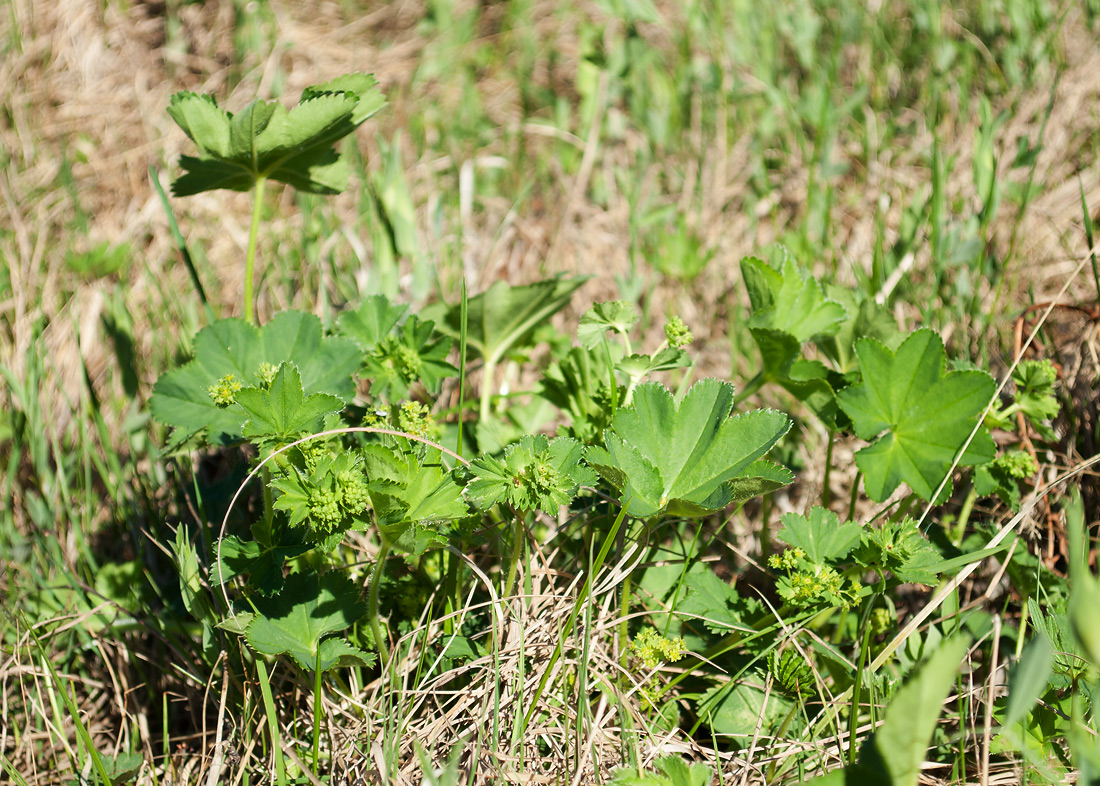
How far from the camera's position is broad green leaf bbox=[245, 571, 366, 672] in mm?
1757

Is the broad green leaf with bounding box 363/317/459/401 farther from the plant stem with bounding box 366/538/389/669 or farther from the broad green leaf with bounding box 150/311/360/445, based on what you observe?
the plant stem with bounding box 366/538/389/669

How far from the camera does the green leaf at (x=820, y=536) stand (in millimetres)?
1872

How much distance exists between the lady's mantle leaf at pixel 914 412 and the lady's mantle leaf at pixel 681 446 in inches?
12.4

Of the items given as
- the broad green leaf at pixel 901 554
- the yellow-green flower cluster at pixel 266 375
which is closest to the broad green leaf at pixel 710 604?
the broad green leaf at pixel 901 554

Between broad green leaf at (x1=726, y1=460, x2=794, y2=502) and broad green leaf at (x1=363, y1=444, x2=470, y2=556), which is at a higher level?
broad green leaf at (x1=363, y1=444, x2=470, y2=556)

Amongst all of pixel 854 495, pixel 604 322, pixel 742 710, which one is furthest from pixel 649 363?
pixel 742 710

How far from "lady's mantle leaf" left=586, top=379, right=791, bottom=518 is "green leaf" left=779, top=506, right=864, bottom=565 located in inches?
Answer: 8.8

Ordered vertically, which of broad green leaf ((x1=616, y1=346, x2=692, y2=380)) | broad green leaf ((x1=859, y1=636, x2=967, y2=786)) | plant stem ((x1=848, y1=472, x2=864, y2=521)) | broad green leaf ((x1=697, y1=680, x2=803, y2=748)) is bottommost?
broad green leaf ((x1=697, y1=680, x2=803, y2=748))

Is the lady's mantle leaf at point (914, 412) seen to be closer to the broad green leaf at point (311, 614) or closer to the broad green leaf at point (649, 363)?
the broad green leaf at point (649, 363)

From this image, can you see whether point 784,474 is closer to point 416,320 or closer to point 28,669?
Result: point 416,320

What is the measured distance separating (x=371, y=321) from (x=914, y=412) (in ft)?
4.33

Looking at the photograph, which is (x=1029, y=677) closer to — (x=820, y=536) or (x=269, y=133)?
(x=820, y=536)

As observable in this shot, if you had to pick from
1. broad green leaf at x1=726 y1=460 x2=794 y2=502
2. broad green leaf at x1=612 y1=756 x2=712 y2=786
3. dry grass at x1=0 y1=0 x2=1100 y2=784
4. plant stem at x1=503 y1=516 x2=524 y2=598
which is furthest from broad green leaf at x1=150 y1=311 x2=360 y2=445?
broad green leaf at x1=612 y1=756 x2=712 y2=786

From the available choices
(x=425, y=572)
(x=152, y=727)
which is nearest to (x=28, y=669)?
(x=152, y=727)
